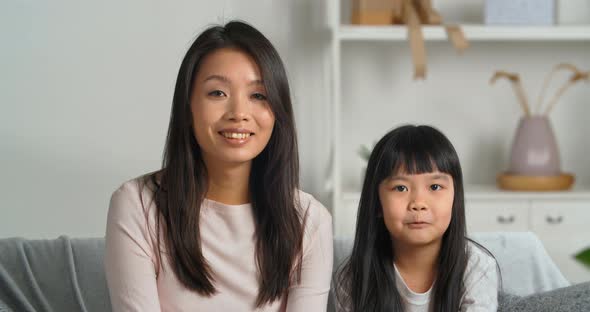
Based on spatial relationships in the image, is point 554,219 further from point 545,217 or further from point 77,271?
point 77,271

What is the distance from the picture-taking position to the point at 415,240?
157 centimetres

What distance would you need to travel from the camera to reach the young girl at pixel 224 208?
1.44 meters

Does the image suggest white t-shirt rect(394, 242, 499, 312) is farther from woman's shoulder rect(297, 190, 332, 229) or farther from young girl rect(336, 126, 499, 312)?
woman's shoulder rect(297, 190, 332, 229)

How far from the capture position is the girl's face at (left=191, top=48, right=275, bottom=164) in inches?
56.0

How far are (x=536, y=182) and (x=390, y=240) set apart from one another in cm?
165

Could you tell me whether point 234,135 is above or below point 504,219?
above

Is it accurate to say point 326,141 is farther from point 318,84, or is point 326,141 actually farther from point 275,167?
point 275,167

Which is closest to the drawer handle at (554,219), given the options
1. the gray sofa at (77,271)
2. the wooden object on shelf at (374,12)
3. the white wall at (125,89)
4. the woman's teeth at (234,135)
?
the white wall at (125,89)

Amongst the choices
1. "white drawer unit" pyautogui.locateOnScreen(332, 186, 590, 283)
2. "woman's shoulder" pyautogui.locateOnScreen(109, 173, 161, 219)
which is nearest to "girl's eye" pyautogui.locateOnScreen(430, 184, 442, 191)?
"woman's shoulder" pyautogui.locateOnScreen(109, 173, 161, 219)

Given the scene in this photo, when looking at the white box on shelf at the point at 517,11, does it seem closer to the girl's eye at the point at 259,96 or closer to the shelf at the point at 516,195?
the shelf at the point at 516,195

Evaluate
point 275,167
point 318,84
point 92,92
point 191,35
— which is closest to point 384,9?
point 318,84

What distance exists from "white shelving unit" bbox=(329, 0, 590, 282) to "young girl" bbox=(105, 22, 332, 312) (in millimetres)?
1510

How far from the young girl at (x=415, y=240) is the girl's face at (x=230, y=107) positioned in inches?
11.2

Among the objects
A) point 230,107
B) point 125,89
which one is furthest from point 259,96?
point 125,89
